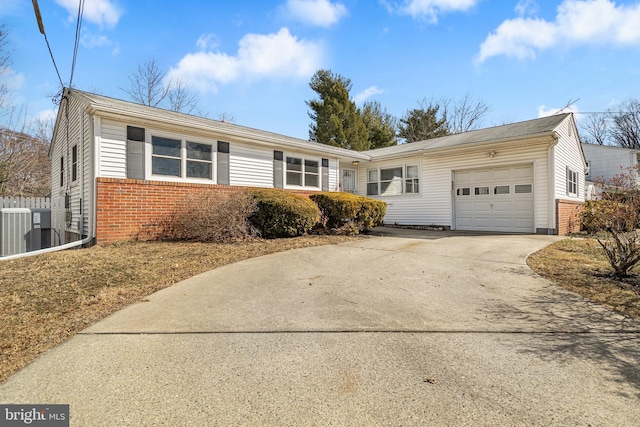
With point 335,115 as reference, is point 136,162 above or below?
below

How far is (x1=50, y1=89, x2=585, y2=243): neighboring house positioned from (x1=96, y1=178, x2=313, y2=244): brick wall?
2cm

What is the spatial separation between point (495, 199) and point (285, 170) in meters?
7.84

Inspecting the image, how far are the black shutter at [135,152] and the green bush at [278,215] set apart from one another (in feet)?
9.81

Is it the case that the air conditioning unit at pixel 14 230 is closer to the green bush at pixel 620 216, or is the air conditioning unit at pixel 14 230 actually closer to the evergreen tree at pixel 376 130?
the green bush at pixel 620 216

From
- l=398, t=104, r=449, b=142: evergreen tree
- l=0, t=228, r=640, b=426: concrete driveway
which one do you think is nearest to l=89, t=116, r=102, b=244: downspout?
l=0, t=228, r=640, b=426: concrete driveway

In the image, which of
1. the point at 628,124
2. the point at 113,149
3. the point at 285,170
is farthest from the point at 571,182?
the point at 628,124

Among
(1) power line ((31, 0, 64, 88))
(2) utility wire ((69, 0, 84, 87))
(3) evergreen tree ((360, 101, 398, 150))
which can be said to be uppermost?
(3) evergreen tree ((360, 101, 398, 150))

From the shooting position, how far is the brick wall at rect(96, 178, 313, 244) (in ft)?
24.9

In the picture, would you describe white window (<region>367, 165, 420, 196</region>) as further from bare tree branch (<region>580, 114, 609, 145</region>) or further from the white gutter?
bare tree branch (<region>580, 114, 609, 145</region>)

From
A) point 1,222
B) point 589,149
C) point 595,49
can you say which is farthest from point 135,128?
point 589,149

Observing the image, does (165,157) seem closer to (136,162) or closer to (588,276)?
(136,162)

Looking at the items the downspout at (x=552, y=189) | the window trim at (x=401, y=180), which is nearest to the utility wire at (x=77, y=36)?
the window trim at (x=401, y=180)

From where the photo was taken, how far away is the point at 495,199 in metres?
11.6

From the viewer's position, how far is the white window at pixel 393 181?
13766 mm
